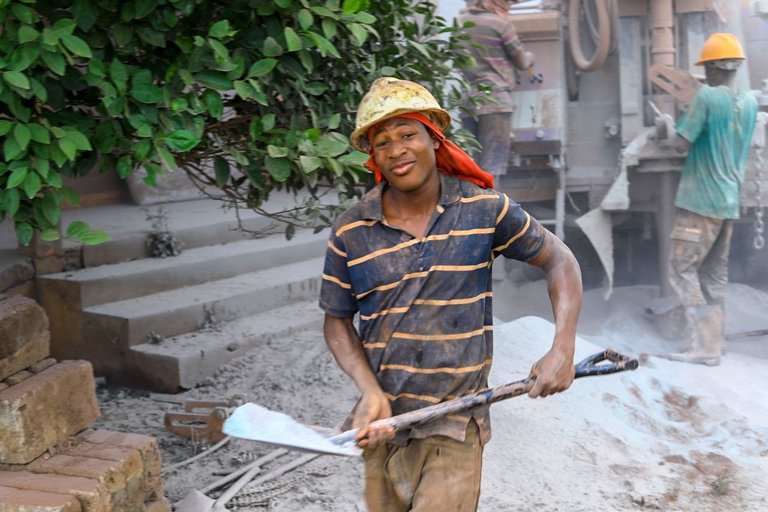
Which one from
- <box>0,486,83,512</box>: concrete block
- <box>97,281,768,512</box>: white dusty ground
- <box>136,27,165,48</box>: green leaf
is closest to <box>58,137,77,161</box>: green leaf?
<box>136,27,165,48</box>: green leaf

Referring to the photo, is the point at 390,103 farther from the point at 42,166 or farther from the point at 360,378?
the point at 42,166

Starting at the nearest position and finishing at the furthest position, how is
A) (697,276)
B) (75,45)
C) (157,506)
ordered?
1. (75,45)
2. (157,506)
3. (697,276)

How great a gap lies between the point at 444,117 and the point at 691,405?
382 cm

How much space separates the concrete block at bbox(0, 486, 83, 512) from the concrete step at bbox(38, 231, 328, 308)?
2.68m

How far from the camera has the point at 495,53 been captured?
301 inches

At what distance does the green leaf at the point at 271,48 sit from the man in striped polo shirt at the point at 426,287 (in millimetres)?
551

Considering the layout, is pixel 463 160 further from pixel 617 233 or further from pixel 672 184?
pixel 617 233

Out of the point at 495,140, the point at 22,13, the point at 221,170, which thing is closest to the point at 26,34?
the point at 22,13

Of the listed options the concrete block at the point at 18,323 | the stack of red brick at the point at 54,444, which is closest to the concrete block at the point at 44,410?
the stack of red brick at the point at 54,444

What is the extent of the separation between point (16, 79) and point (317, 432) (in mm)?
1247

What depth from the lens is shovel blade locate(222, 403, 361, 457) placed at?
7.32 ft

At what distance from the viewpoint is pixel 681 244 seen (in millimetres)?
7176

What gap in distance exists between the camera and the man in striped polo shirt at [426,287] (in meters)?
2.45

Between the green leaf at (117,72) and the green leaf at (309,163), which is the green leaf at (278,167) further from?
the green leaf at (117,72)
